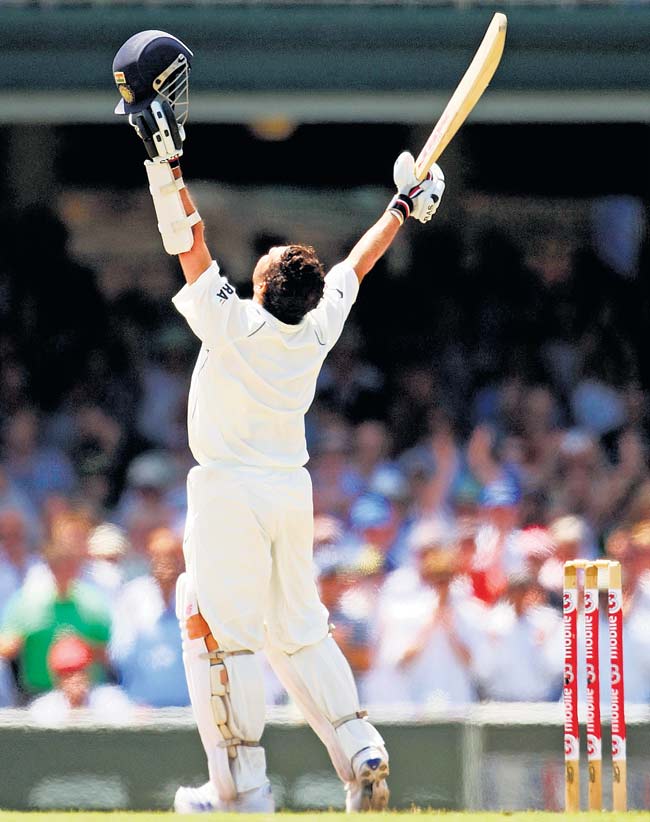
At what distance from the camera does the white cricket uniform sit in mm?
4824

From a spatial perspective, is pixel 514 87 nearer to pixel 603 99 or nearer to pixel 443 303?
pixel 603 99

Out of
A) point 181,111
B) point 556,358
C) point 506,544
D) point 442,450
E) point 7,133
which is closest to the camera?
point 181,111

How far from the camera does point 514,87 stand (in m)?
7.76

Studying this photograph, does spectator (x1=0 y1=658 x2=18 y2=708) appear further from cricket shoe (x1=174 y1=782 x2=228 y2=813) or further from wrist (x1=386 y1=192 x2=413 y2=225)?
wrist (x1=386 y1=192 x2=413 y2=225)

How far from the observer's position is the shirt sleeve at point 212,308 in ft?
15.6

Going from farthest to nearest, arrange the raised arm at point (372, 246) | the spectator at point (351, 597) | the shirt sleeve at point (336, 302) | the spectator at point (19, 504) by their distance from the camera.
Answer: the spectator at point (19, 504)
the spectator at point (351, 597)
the raised arm at point (372, 246)
the shirt sleeve at point (336, 302)

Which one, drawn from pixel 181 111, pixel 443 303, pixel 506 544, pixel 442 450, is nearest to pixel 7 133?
pixel 443 303

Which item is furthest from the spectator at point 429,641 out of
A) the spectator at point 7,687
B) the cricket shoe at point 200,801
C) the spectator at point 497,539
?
the cricket shoe at point 200,801

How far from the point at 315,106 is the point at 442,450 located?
5.70 ft

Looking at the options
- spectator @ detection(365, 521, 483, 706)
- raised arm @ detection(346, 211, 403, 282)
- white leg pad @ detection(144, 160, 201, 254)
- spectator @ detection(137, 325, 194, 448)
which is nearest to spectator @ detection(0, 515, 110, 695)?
spectator @ detection(365, 521, 483, 706)

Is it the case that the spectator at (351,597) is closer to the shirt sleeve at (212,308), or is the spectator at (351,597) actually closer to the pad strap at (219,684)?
the pad strap at (219,684)

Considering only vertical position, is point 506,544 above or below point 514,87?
below

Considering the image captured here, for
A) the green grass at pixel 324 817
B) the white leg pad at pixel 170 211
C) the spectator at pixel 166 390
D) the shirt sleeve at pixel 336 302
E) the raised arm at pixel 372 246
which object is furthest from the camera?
the spectator at pixel 166 390

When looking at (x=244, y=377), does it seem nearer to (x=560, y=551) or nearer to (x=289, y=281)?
(x=289, y=281)
